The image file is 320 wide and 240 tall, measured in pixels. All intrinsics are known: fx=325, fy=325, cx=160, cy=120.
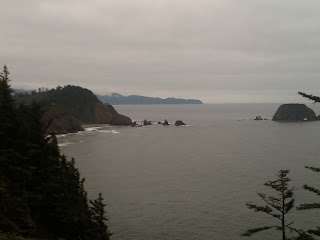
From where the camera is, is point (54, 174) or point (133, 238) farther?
point (133, 238)

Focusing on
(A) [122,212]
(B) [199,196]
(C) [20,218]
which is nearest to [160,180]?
(B) [199,196]

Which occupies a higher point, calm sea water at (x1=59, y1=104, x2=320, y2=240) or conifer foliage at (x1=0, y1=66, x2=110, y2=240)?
conifer foliage at (x1=0, y1=66, x2=110, y2=240)

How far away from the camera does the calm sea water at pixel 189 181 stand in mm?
47031

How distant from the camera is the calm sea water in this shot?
154ft

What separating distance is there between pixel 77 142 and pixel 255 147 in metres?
70.1

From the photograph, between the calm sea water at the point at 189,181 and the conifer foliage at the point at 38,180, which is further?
the calm sea water at the point at 189,181

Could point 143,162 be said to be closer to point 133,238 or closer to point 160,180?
point 160,180

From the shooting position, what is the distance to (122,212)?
52.4m

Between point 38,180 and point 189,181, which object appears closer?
point 38,180

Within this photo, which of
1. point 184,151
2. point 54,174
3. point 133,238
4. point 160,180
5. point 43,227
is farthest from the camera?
point 184,151

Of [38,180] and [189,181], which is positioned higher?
[38,180]

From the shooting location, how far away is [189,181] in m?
70.4

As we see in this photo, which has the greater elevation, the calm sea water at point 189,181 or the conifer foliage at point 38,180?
the conifer foliage at point 38,180

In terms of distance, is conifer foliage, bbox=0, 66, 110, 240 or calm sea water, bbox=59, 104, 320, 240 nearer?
conifer foliage, bbox=0, 66, 110, 240
